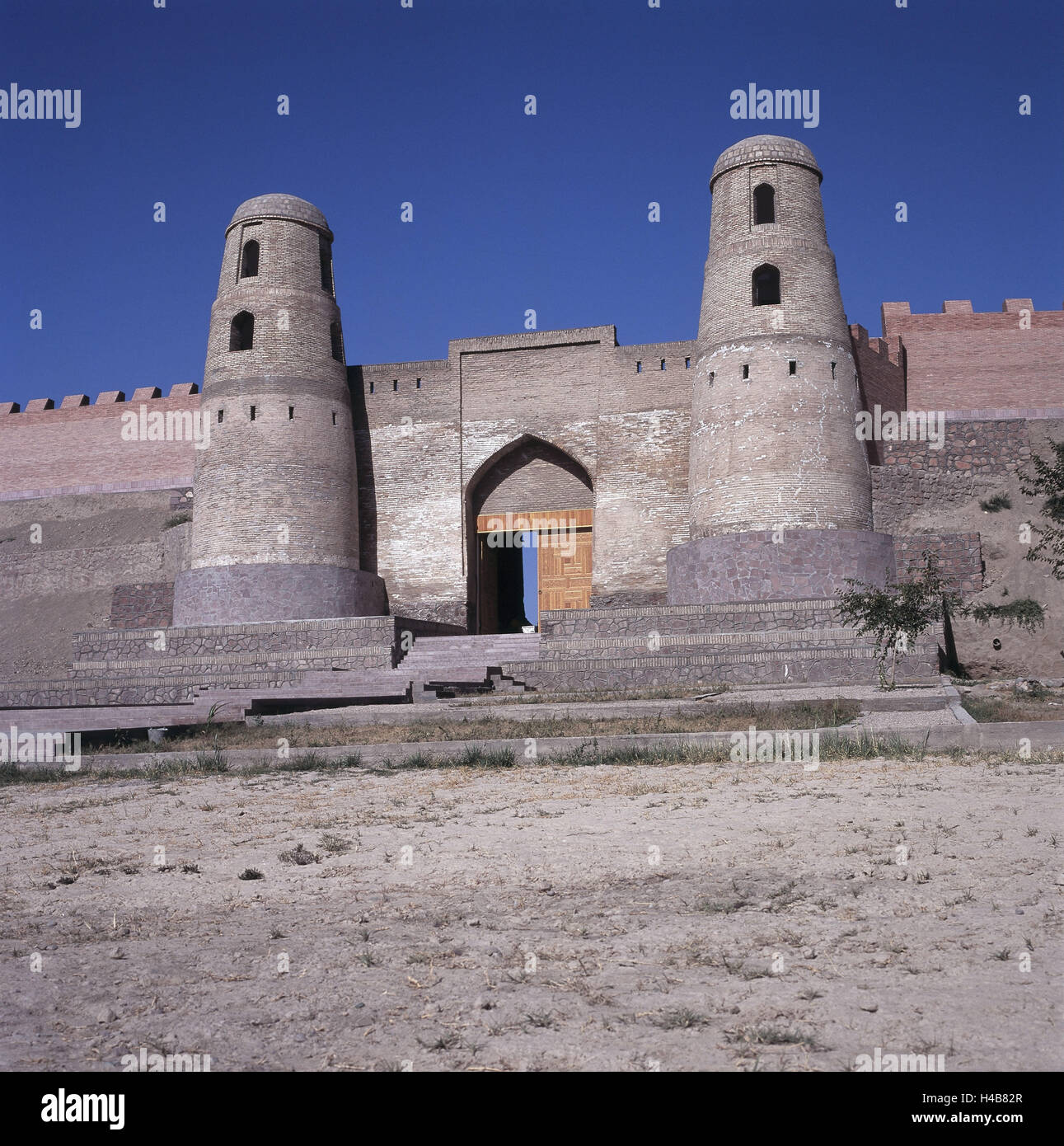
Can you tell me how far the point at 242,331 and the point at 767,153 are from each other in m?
10.3

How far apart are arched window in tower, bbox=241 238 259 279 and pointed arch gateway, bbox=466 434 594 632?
5.78m

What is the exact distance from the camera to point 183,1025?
280cm

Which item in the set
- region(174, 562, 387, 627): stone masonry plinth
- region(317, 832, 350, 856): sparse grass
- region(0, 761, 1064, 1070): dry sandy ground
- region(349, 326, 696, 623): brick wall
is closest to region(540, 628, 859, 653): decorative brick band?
region(349, 326, 696, 623): brick wall

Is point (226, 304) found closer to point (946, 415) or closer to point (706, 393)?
point (706, 393)

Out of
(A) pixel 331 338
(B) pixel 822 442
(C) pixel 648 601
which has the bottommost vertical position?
(C) pixel 648 601

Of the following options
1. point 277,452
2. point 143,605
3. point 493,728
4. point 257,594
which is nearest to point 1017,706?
point 493,728

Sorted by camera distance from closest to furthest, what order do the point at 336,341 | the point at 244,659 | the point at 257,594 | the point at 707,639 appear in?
the point at 707,639 < the point at 244,659 < the point at 257,594 < the point at 336,341

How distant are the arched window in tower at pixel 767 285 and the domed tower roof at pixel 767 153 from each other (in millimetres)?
1758

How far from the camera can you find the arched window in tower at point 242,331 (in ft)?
68.3

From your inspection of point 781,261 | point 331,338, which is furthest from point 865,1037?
point 331,338

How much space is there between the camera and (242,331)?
21562 millimetres

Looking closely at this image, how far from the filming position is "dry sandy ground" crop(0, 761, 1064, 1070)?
2.63 metres

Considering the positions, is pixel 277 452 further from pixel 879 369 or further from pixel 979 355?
pixel 979 355
